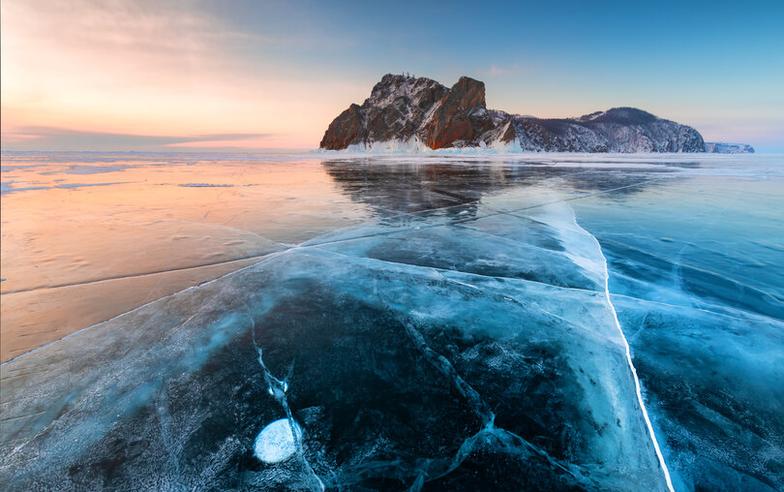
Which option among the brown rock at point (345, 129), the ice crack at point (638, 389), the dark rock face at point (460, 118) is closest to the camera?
the ice crack at point (638, 389)

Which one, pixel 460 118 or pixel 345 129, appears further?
pixel 345 129

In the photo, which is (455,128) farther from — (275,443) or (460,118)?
(275,443)

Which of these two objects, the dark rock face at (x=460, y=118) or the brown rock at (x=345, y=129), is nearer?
the dark rock face at (x=460, y=118)

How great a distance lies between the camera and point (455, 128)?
11544 cm

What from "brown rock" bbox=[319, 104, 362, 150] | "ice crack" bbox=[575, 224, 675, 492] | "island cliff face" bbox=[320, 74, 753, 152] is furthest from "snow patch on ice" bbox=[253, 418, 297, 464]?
"brown rock" bbox=[319, 104, 362, 150]

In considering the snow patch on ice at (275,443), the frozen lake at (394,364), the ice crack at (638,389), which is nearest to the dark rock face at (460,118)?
the frozen lake at (394,364)

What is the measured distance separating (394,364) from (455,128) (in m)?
122

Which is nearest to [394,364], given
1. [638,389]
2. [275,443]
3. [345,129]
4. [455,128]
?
[275,443]

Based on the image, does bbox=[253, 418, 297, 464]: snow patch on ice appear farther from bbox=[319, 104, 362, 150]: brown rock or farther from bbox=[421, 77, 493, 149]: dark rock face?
bbox=[319, 104, 362, 150]: brown rock

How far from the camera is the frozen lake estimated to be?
6.43ft

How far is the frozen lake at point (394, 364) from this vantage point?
1.96 meters

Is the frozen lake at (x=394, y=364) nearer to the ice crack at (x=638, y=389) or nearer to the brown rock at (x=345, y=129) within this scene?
the ice crack at (x=638, y=389)

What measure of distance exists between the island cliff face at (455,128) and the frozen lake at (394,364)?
114 meters

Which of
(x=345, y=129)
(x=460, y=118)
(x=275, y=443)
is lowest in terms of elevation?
(x=275, y=443)
